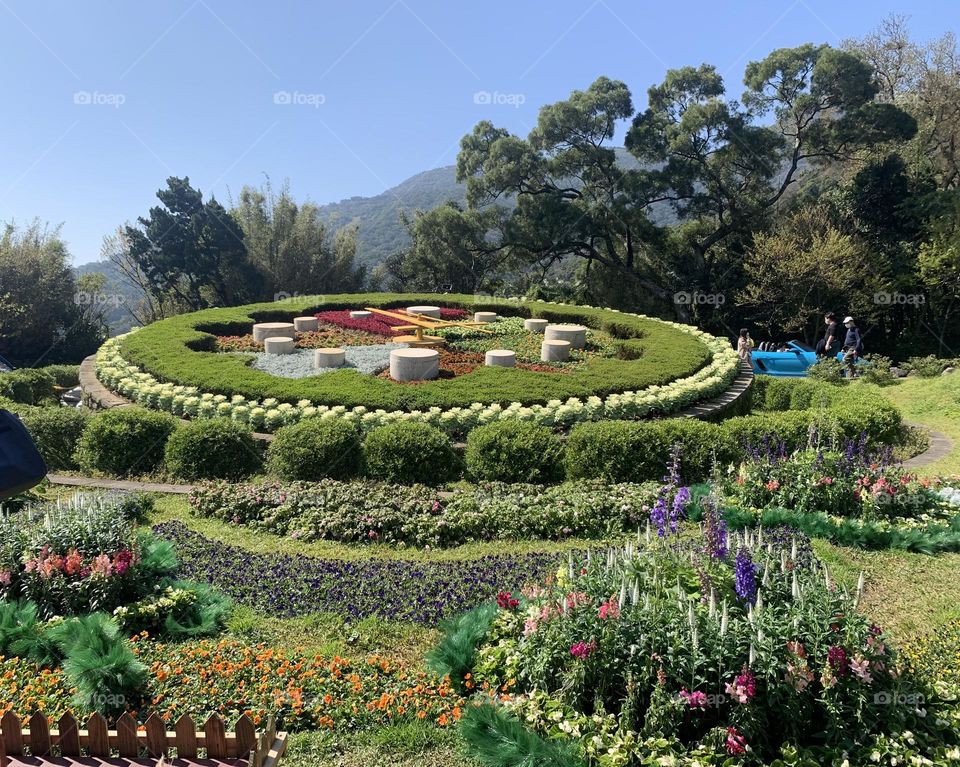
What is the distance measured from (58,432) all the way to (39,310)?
17307mm

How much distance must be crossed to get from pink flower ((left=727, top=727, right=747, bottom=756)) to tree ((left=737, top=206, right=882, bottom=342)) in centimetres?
2059

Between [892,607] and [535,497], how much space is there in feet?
10.9

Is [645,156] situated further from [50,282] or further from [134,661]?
[134,661]

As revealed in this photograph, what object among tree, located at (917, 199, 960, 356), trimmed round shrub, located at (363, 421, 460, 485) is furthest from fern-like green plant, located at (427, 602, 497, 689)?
tree, located at (917, 199, 960, 356)

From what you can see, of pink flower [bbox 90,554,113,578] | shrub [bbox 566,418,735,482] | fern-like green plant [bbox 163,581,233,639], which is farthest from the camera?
shrub [bbox 566,418,735,482]

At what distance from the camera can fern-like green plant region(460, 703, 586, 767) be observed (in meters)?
3.12

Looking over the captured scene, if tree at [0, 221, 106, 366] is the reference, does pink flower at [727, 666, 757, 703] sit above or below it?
below

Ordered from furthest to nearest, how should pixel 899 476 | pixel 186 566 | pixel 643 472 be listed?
1. pixel 643 472
2. pixel 899 476
3. pixel 186 566

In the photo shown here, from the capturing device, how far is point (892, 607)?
4.91m

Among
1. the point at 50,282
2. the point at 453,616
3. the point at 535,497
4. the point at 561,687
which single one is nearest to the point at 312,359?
the point at 535,497

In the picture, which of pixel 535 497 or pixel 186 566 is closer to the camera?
pixel 186 566

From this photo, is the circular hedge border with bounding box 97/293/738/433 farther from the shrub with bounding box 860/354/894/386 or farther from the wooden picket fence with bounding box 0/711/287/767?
the wooden picket fence with bounding box 0/711/287/767

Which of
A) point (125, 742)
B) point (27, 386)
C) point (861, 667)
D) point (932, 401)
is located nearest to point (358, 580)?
point (125, 742)

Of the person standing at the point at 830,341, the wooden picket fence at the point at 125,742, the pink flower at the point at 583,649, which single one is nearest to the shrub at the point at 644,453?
the pink flower at the point at 583,649
